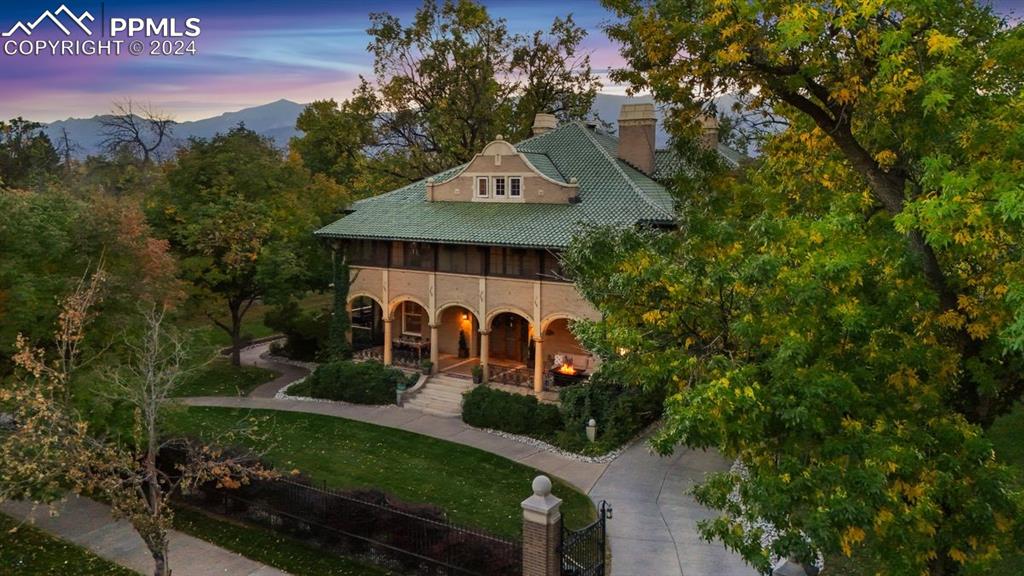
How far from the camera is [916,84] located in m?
9.56

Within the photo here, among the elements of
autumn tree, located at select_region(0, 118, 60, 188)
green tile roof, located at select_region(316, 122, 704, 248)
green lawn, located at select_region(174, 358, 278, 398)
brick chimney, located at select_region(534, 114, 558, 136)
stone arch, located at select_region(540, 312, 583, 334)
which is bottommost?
green lawn, located at select_region(174, 358, 278, 398)

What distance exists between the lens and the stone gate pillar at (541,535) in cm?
1257

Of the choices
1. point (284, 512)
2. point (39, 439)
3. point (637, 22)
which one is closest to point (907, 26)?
point (637, 22)

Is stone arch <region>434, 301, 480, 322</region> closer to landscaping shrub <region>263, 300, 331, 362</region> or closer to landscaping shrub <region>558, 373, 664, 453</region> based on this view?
landscaping shrub <region>558, 373, 664, 453</region>

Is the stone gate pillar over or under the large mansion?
under

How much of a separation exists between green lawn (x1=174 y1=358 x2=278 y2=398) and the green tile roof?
720 centimetres

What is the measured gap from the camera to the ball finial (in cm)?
1233

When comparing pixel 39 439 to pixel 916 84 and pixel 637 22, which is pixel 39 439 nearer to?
pixel 637 22

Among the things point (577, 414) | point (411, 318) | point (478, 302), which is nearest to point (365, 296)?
point (411, 318)

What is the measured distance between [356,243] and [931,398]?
24.9 meters

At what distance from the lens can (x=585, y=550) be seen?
1397 centimetres

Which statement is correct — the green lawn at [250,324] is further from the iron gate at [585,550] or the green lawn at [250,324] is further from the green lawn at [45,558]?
the iron gate at [585,550]

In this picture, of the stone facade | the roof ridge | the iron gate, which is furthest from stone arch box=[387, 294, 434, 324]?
the iron gate

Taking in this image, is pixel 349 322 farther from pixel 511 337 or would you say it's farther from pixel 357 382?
pixel 511 337
